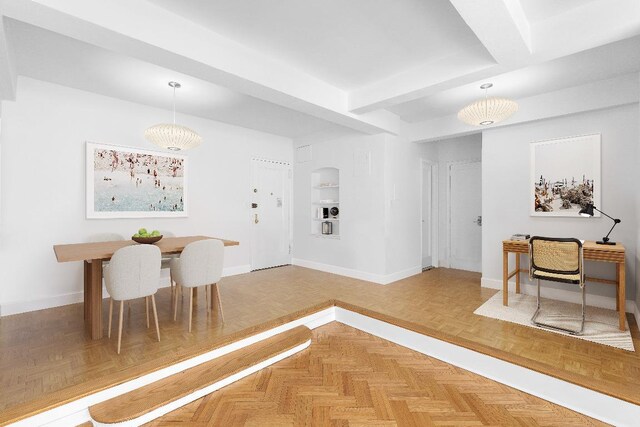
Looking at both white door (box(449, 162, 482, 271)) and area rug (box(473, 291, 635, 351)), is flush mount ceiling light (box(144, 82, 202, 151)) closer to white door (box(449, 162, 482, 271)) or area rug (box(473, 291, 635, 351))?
area rug (box(473, 291, 635, 351))

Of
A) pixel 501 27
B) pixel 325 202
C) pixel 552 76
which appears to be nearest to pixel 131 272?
pixel 501 27

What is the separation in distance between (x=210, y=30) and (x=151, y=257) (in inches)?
79.1

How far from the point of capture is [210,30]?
2.66 meters

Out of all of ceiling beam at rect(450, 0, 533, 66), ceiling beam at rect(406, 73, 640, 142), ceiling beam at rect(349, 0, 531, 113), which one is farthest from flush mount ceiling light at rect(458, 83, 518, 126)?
ceiling beam at rect(406, 73, 640, 142)

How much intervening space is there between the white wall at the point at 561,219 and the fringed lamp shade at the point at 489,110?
1.36 meters

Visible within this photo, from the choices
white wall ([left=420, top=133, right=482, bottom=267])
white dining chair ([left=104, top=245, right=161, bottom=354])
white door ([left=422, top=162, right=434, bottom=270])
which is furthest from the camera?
white door ([left=422, top=162, right=434, bottom=270])

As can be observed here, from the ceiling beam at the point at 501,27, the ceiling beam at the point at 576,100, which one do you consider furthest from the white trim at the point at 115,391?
the ceiling beam at the point at 576,100

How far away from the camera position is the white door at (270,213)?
5.76m

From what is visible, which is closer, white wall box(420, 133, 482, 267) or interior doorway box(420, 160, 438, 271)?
white wall box(420, 133, 482, 267)

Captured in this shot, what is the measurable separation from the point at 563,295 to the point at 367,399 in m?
3.26

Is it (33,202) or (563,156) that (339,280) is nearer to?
(563,156)

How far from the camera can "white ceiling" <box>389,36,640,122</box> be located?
9.80ft

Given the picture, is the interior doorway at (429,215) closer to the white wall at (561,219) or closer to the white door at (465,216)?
the white door at (465,216)

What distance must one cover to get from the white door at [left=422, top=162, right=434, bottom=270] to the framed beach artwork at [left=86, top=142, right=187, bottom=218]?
13.8 feet
